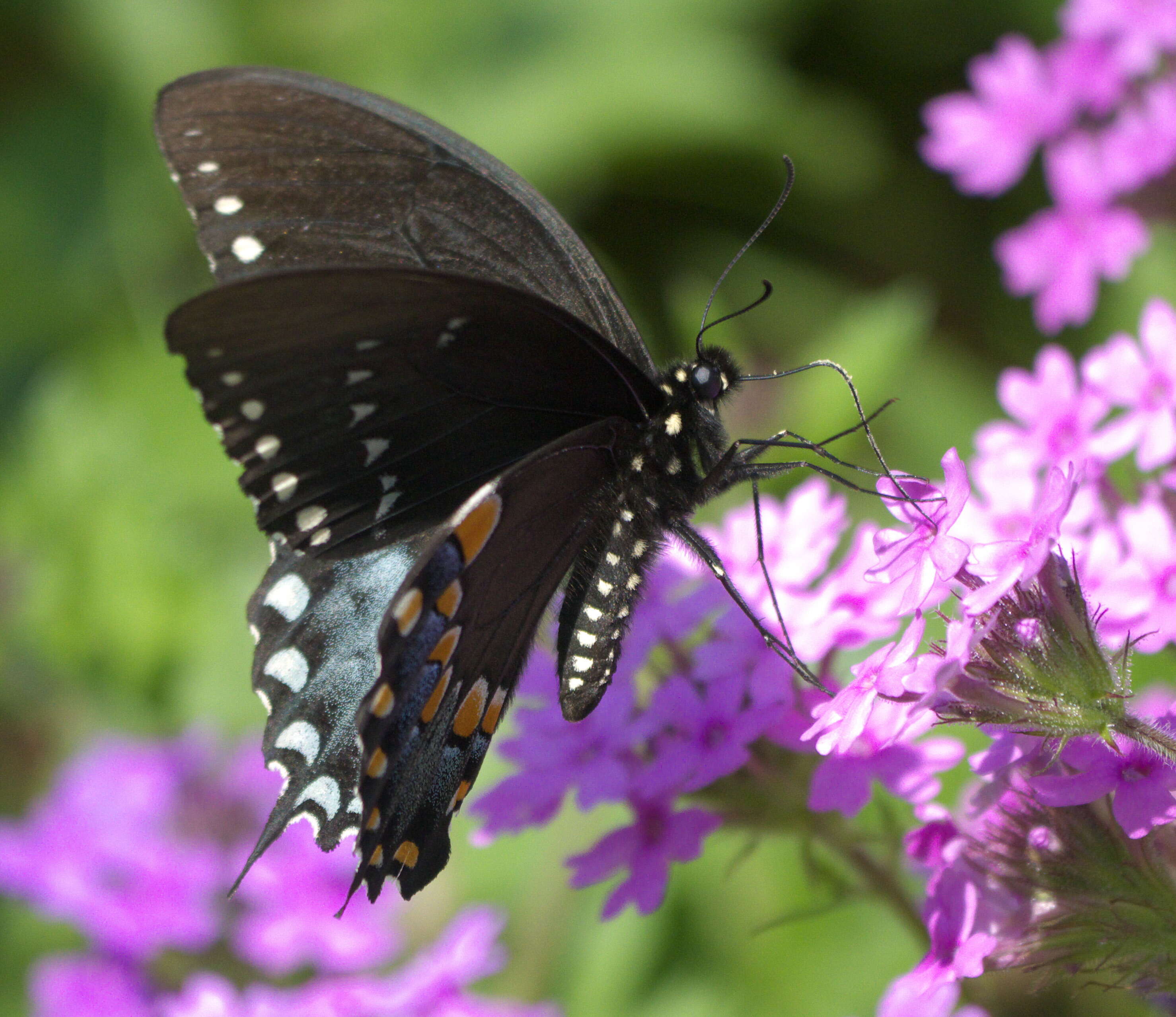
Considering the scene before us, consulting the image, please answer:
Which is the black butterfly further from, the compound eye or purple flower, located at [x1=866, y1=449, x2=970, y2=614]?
purple flower, located at [x1=866, y1=449, x2=970, y2=614]

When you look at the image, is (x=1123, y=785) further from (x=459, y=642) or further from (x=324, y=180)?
(x=324, y=180)

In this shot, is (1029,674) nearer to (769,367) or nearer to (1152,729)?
(1152,729)

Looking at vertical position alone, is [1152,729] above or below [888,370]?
above

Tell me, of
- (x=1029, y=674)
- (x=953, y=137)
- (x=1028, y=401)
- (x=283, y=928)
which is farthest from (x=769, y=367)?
(x=1029, y=674)

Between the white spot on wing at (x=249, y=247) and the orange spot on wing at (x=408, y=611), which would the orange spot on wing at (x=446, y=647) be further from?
the white spot on wing at (x=249, y=247)

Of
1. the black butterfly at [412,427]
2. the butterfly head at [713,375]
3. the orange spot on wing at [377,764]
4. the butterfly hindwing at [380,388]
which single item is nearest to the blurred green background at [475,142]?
the butterfly head at [713,375]

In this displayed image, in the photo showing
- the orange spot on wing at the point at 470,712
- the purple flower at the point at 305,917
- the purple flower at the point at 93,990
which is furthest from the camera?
the purple flower at the point at 305,917
